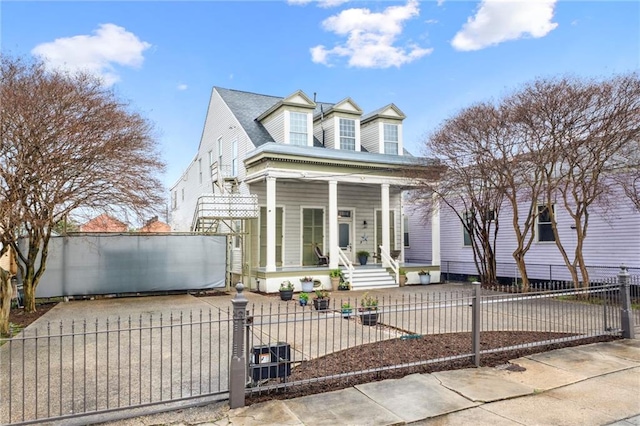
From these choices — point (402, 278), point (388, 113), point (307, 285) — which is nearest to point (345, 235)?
point (402, 278)

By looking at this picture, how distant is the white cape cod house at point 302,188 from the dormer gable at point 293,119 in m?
0.04

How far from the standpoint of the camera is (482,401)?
473cm

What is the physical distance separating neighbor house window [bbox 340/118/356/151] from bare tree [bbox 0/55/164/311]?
9148 mm

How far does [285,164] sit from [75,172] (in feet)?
23.6

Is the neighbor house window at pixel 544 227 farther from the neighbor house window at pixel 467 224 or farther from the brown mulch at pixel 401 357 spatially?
the brown mulch at pixel 401 357

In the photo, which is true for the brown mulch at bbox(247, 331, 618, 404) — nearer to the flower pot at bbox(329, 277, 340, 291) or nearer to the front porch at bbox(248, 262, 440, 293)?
the flower pot at bbox(329, 277, 340, 291)

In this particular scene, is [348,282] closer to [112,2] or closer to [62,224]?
[62,224]

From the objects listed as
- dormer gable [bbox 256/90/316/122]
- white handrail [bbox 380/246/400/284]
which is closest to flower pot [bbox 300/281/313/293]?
white handrail [bbox 380/246/400/284]

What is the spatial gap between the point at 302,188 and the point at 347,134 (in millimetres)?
3471

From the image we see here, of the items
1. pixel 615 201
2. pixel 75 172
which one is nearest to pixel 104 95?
pixel 75 172

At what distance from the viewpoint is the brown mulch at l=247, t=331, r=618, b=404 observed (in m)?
5.19

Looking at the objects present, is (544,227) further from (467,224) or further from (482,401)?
(482,401)

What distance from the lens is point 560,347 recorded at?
710 centimetres

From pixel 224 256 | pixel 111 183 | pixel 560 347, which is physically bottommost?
pixel 560 347
